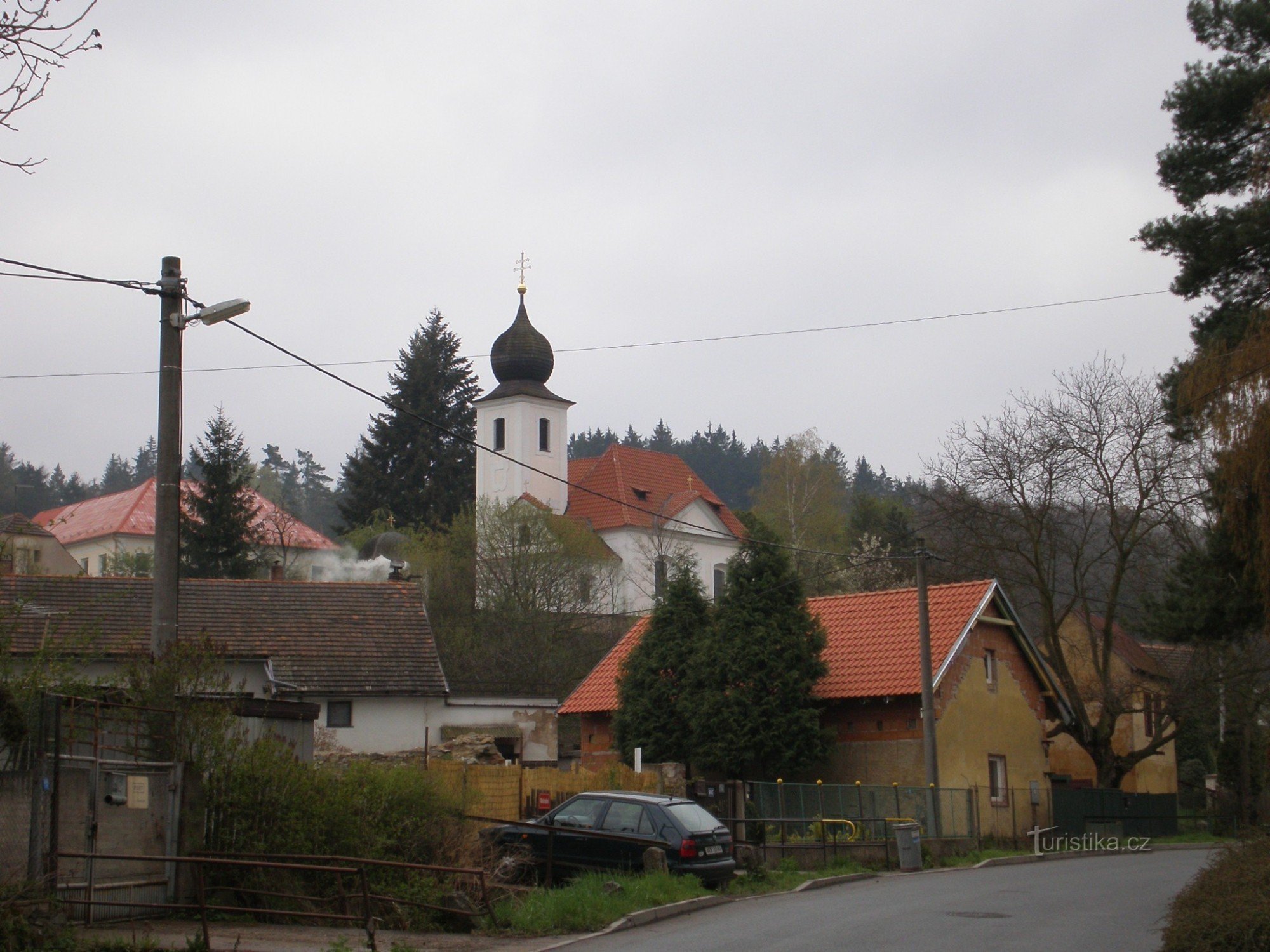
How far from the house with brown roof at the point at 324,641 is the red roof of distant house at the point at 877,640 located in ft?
13.3

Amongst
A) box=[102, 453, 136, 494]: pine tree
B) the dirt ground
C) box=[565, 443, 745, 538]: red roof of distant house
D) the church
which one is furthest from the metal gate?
box=[102, 453, 136, 494]: pine tree

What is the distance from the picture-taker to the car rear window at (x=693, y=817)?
765 inches

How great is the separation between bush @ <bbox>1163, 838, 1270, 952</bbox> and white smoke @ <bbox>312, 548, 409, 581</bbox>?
47.2 metres

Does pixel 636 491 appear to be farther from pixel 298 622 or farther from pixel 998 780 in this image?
pixel 298 622

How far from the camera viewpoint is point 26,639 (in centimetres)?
3028

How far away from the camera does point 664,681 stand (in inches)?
1291

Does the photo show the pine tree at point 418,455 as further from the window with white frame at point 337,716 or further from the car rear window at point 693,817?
the car rear window at point 693,817

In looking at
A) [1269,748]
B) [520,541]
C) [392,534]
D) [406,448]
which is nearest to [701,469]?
[406,448]

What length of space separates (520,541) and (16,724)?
42.7 meters

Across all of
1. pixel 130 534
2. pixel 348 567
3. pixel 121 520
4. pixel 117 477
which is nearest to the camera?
pixel 348 567

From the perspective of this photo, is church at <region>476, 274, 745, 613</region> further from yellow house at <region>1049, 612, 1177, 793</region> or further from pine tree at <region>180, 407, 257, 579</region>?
yellow house at <region>1049, 612, 1177, 793</region>

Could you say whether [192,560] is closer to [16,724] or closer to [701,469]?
[16,724]

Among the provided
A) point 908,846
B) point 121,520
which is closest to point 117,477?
point 121,520

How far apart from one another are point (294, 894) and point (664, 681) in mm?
18107
